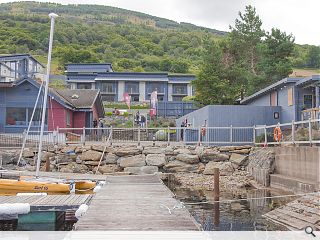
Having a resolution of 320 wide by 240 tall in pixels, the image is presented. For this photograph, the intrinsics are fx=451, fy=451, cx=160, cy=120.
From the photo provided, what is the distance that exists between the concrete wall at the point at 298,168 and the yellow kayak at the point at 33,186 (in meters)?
9.11

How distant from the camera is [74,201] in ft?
44.8

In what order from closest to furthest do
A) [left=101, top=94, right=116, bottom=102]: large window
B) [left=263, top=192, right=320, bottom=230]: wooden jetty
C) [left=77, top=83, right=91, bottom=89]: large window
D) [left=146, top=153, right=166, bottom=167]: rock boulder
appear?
[left=263, top=192, right=320, bottom=230]: wooden jetty
[left=146, top=153, right=166, bottom=167]: rock boulder
[left=101, top=94, right=116, bottom=102]: large window
[left=77, top=83, right=91, bottom=89]: large window

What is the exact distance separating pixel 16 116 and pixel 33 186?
18768 mm

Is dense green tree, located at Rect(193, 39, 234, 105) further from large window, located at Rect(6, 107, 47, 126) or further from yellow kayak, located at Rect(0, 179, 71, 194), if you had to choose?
yellow kayak, located at Rect(0, 179, 71, 194)

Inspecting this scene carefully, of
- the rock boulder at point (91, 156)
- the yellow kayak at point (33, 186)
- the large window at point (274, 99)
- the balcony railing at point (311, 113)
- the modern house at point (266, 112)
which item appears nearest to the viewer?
the yellow kayak at point (33, 186)

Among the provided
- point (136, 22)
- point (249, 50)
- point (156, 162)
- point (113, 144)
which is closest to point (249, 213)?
point (156, 162)

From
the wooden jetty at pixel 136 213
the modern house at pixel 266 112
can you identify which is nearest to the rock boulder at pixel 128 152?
the modern house at pixel 266 112

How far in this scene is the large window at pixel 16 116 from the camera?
3531 centimetres

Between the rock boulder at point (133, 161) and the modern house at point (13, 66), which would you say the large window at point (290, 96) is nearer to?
the rock boulder at point (133, 161)

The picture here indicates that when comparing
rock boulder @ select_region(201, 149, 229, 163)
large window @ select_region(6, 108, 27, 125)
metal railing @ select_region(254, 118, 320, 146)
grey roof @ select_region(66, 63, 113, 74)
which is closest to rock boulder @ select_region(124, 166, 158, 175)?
rock boulder @ select_region(201, 149, 229, 163)

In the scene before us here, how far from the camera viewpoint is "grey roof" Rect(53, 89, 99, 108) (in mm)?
39188

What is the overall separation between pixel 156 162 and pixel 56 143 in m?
6.68

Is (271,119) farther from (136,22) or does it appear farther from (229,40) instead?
(136,22)

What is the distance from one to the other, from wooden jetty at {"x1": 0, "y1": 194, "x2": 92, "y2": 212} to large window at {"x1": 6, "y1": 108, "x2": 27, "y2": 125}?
847 inches
